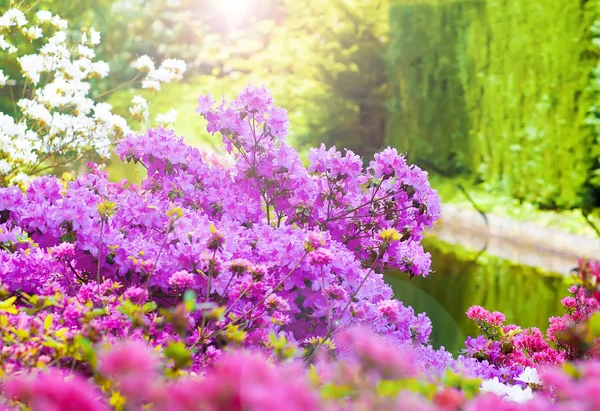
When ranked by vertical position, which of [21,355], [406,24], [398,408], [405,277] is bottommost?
[398,408]

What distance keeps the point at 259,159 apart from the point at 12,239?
3.57ft

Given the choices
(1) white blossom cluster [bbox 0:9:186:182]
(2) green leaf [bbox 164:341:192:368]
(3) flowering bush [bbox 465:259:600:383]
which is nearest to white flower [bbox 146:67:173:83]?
(1) white blossom cluster [bbox 0:9:186:182]

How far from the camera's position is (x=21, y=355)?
1.62 metres

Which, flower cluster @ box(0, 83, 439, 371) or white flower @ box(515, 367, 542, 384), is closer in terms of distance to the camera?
flower cluster @ box(0, 83, 439, 371)

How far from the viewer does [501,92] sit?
10789 mm

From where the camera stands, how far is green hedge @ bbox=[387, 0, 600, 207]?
9.33 metres

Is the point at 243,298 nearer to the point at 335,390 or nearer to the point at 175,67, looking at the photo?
the point at 335,390

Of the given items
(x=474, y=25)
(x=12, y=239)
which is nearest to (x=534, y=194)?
(x=474, y=25)

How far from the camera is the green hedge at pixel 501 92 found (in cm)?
933

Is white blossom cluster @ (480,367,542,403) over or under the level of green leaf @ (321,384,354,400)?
over

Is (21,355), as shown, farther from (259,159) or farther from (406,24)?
(406,24)

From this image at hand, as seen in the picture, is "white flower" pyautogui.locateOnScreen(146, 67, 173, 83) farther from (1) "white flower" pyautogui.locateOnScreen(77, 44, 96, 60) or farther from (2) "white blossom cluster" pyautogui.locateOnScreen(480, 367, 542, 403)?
(2) "white blossom cluster" pyautogui.locateOnScreen(480, 367, 542, 403)

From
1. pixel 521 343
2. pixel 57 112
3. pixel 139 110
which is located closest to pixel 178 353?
pixel 521 343

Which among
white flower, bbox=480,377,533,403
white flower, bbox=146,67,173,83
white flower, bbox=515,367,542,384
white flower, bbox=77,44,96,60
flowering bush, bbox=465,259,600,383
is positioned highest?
white flower, bbox=77,44,96,60
